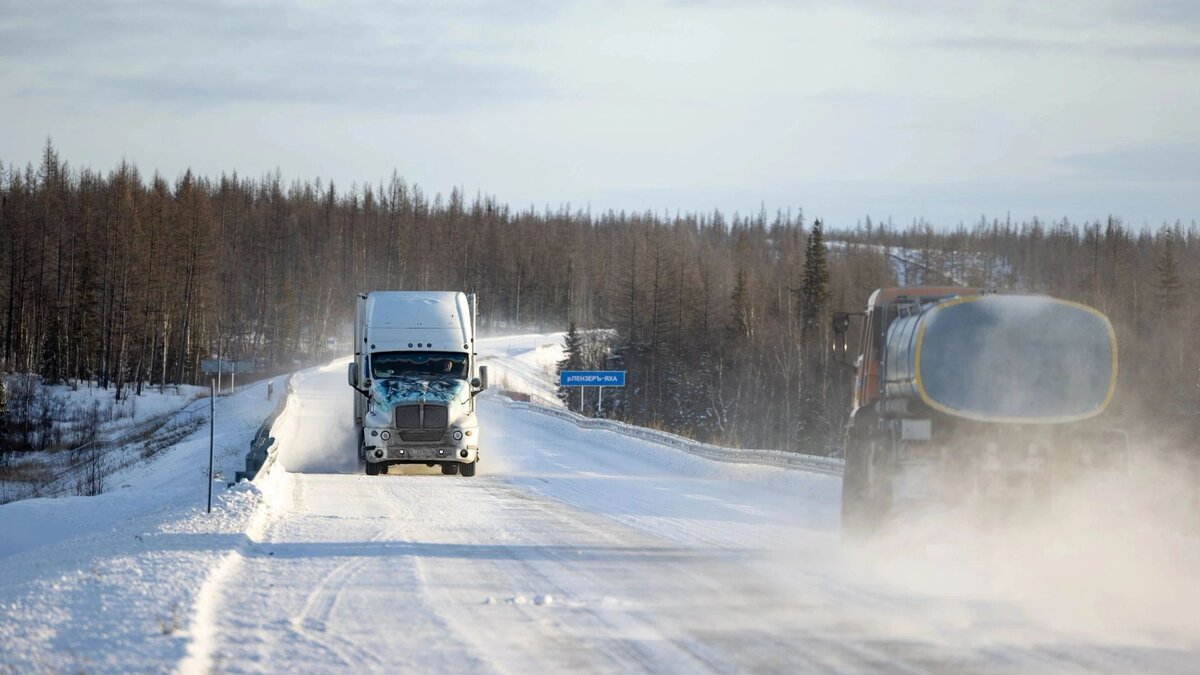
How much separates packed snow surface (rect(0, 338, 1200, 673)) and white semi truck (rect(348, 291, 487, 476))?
6346 millimetres

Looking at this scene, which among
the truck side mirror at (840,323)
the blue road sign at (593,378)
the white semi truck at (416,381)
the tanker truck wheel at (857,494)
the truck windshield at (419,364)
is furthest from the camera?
the blue road sign at (593,378)

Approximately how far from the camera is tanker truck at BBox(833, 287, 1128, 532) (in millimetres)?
11375

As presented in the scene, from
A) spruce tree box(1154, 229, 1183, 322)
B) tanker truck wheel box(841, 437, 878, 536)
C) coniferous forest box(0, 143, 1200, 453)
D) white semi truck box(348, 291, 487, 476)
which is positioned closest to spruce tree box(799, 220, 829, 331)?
coniferous forest box(0, 143, 1200, 453)

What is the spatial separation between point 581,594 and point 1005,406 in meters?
4.46

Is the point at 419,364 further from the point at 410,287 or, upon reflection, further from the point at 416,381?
the point at 410,287

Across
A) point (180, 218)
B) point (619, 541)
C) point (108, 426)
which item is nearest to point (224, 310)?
point (180, 218)

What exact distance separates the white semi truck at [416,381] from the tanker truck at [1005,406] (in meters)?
15.4

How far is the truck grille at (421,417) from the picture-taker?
25547 millimetres

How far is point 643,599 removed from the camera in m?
10.2

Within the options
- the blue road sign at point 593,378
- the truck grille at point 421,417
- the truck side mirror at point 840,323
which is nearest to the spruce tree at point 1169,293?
the blue road sign at point 593,378

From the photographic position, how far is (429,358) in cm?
2658

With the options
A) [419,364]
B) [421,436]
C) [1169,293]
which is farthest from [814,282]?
[421,436]

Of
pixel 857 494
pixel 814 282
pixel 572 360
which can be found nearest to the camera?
pixel 857 494

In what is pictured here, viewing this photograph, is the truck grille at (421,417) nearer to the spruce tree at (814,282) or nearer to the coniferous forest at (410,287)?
the coniferous forest at (410,287)
